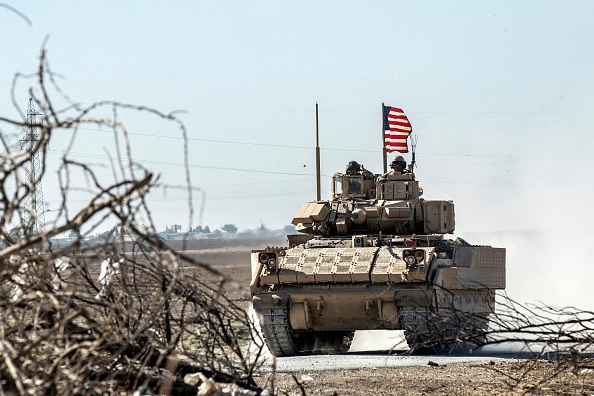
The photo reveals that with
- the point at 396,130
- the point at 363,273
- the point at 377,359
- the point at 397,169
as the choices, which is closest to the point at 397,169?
the point at 397,169

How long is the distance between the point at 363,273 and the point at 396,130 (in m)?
10.9

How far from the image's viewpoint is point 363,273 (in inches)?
734

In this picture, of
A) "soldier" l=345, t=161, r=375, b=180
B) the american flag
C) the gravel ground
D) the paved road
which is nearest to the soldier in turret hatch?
"soldier" l=345, t=161, r=375, b=180

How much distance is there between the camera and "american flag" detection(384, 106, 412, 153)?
28.9 metres

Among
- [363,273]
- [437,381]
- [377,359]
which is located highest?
[363,273]

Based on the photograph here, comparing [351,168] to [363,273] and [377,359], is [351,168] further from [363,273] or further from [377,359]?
[377,359]

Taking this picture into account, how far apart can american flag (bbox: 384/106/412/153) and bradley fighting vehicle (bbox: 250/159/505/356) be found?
261 inches

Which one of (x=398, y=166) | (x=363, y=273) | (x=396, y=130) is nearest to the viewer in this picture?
(x=363, y=273)

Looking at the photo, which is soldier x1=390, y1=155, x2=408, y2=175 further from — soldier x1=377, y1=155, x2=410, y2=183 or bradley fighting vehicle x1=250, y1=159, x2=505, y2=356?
bradley fighting vehicle x1=250, y1=159, x2=505, y2=356

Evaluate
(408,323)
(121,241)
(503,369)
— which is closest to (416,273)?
(408,323)

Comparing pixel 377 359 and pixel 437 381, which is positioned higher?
pixel 437 381

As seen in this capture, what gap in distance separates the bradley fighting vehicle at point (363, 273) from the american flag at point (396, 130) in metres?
6.62

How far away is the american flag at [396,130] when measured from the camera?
94.7 feet

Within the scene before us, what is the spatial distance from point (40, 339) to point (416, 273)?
12.9m
